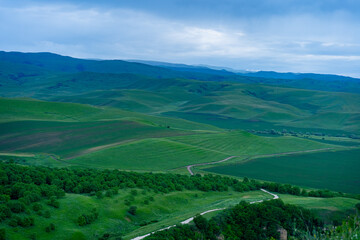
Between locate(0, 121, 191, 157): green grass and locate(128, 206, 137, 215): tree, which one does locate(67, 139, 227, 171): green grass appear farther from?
locate(128, 206, 137, 215): tree

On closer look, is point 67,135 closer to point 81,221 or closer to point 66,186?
point 66,186

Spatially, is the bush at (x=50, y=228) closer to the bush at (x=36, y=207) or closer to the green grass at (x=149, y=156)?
the bush at (x=36, y=207)

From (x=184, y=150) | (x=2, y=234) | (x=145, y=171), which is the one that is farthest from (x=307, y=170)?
(x=2, y=234)

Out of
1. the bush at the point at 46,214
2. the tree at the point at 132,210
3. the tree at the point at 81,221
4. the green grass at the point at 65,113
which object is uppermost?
the bush at the point at 46,214

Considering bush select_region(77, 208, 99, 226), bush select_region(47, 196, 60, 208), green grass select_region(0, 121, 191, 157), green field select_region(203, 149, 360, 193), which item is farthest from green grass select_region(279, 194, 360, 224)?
green grass select_region(0, 121, 191, 157)

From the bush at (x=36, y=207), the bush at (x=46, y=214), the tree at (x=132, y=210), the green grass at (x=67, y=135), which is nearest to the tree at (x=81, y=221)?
the bush at (x=46, y=214)

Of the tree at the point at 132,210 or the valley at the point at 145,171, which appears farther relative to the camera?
the tree at the point at 132,210

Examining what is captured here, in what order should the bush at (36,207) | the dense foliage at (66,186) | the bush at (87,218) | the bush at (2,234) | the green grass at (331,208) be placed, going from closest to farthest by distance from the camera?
the bush at (2,234) < the dense foliage at (66,186) < the bush at (36,207) < the bush at (87,218) < the green grass at (331,208)
